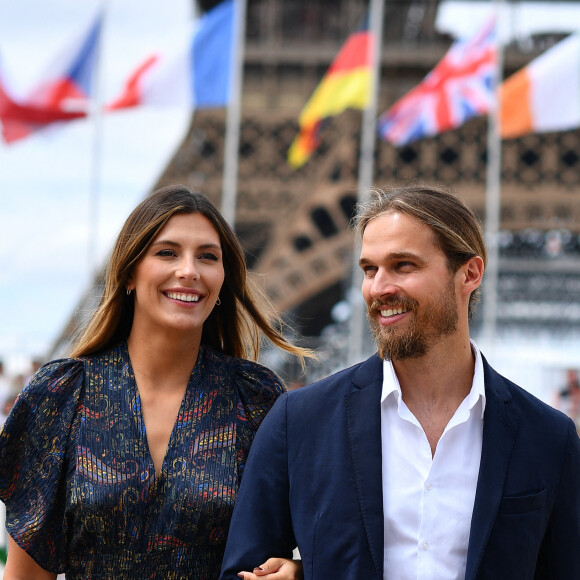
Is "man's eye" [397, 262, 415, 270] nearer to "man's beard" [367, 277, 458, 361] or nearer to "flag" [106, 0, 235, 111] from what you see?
"man's beard" [367, 277, 458, 361]

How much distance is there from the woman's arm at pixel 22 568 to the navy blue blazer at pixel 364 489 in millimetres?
798

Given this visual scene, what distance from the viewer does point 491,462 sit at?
2.70 meters

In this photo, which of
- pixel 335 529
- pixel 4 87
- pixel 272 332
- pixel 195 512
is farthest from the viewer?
pixel 4 87

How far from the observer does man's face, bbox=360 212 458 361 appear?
275 centimetres

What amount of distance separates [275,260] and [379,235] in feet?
58.3

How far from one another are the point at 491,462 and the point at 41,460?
141 centimetres

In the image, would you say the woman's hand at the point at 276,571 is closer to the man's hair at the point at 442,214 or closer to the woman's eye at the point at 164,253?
the man's hair at the point at 442,214

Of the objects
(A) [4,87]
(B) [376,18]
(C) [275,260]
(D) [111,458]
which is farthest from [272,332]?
(C) [275,260]

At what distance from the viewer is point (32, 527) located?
318 cm

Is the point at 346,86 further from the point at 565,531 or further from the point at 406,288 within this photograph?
the point at 565,531

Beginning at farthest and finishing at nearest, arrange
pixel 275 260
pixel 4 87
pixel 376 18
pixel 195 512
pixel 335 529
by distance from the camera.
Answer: pixel 275 260, pixel 376 18, pixel 4 87, pixel 195 512, pixel 335 529

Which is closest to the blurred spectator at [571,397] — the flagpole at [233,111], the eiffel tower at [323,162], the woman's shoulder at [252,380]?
the flagpole at [233,111]

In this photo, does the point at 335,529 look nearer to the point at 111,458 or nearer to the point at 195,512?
the point at 195,512

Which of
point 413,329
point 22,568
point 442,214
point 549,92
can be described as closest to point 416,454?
point 413,329
